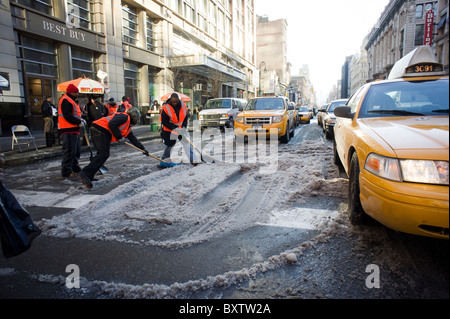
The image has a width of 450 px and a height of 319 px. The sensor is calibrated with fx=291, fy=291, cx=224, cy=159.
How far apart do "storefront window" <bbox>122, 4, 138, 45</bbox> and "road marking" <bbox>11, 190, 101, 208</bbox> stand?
19.3 metres

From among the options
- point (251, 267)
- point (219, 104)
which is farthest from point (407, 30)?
point (251, 267)

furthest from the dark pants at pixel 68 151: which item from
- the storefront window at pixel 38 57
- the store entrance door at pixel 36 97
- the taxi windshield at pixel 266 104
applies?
the storefront window at pixel 38 57

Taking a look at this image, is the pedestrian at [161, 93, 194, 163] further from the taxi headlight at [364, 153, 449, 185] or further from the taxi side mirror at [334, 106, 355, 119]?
the taxi headlight at [364, 153, 449, 185]

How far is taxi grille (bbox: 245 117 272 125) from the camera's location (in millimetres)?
10255

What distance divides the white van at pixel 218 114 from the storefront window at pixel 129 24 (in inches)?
366

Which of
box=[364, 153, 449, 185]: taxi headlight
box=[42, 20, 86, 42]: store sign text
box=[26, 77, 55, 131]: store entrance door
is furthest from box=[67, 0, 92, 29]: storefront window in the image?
box=[364, 153, 449, 185]: taxi headlight

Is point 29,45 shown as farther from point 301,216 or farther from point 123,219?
point 301,216

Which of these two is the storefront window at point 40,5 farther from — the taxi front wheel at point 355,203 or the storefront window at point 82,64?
the taxi front wheel at point 355,203

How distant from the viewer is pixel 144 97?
77.0 feet

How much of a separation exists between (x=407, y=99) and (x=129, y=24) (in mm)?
22890

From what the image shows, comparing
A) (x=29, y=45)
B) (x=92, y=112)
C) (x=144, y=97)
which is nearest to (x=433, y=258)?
(x=92, y=112)

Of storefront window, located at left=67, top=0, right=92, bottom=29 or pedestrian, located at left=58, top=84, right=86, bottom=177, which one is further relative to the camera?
storefront window, located at left=67, top=0, right=92, bottom=29
